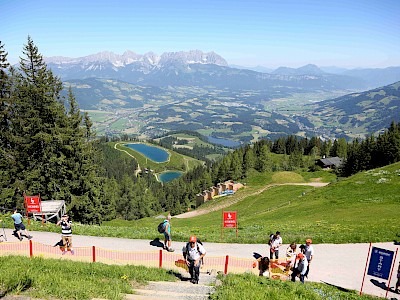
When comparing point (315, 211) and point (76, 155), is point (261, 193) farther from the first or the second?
point (76, 155)

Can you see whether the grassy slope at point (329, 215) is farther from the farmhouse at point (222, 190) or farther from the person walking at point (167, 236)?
the farmhouse at point (222, 190)

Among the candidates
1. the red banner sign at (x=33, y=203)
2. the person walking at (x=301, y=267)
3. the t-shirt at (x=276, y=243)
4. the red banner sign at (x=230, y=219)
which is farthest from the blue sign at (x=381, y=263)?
the red banner sign at (x=33, y=203)

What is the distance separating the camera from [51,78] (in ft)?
126

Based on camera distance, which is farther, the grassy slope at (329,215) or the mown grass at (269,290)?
the grassy slope at (329,215)

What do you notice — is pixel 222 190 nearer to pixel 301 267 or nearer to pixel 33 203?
pixel 33 203

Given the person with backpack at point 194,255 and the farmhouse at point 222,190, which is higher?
the person with backpack at point 194,255

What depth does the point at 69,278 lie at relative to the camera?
44.8 feet

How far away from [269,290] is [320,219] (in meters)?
22.6

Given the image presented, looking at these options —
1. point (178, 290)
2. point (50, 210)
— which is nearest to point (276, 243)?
point (178, 290)

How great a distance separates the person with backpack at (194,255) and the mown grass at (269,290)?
1389 millimetres

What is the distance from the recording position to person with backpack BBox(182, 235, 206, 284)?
15.0 meters

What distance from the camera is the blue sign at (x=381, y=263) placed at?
1554cm

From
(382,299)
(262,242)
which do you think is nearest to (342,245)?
(262,242)

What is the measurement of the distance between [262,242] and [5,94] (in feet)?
109
